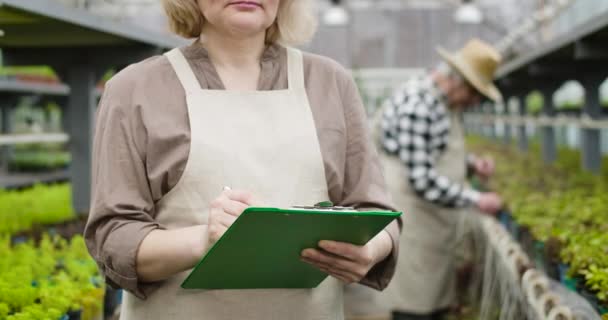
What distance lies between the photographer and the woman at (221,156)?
1334 mm

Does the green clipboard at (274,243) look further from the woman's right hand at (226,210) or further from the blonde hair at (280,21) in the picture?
the blonde hair at (280,21)

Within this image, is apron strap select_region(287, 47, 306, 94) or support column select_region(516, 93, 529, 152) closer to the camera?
apron strap select_region(287, 47, 306, 94)

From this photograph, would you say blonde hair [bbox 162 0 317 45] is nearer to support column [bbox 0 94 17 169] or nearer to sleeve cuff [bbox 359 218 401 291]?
sleeve cuff [bbox 359 218 401 291]

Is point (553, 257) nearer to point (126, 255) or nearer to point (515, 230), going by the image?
point (515, 230)

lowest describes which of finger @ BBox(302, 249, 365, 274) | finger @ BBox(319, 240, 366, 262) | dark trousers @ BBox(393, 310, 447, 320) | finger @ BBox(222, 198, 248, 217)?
dark trousers @ BBox(393, 310, 447, 320)

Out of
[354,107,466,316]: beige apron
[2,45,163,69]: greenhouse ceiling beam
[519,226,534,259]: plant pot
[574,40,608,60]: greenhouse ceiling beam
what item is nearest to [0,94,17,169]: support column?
[2,45,163,69]: greenhouse ceiling beam

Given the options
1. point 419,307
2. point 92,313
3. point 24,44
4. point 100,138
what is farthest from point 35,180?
point 100,138

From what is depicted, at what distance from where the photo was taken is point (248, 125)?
146 cm

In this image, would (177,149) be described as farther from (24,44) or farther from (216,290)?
(24,44)

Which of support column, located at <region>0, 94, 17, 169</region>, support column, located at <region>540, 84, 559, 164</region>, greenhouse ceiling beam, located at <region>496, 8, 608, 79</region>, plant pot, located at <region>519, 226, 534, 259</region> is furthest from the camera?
support column, located at <region>0, 94, 17, 169</region>

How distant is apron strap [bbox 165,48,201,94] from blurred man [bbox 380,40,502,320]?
2.76 metres

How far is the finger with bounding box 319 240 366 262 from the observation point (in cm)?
127

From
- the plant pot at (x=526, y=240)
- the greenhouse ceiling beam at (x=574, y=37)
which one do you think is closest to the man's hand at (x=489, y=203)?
the plant pot at (x=526, y=240)

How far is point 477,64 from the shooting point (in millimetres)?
4430
